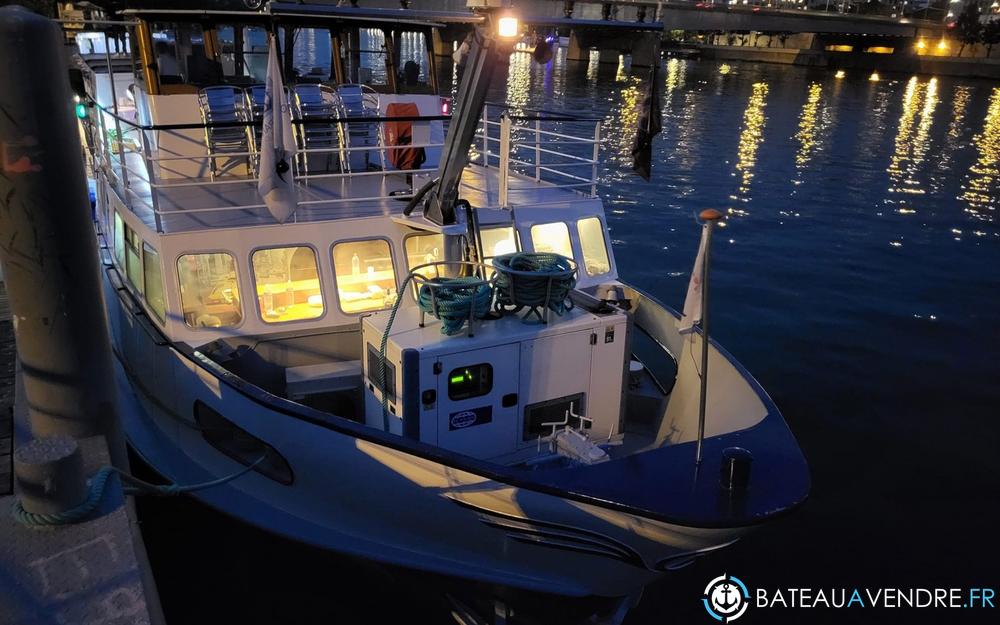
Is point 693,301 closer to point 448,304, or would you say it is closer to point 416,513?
point 448,304

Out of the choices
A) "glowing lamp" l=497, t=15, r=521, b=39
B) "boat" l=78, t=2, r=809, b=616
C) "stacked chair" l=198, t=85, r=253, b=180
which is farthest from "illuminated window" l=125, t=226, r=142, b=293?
"glowing lamp" l=497, t=15, r=521, b=39

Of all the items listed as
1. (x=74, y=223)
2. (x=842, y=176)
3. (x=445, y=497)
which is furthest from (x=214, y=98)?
(x=842, y=176)

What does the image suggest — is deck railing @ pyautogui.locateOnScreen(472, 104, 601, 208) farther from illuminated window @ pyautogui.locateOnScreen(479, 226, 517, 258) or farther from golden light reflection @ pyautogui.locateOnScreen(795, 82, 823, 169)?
golden light reflection @ pyautogui.locateOnScreen(795, 82, 823, 169)

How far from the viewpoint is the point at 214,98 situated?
1085 cm

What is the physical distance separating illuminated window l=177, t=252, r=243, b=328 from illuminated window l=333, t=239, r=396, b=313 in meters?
1.11

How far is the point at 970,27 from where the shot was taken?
90.6 meters

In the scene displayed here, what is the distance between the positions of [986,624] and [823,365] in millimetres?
6195

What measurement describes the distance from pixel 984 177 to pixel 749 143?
10476mm

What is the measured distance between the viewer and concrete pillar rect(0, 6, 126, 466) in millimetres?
4852

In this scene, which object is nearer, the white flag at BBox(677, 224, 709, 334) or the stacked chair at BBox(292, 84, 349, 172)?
the white flag at BBox(677, 224, 709, 334)

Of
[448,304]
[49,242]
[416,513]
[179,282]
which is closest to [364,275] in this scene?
[179,282]

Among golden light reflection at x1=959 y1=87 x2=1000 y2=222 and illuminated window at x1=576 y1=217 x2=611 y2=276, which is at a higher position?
illuminated window at x1=576 y1=217 x2=611 y2=276

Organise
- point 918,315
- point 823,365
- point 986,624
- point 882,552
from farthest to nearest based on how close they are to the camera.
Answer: point 918,315
point 823,365
point 882,552
point 986,624

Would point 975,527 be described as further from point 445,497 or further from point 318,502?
point 318,502
